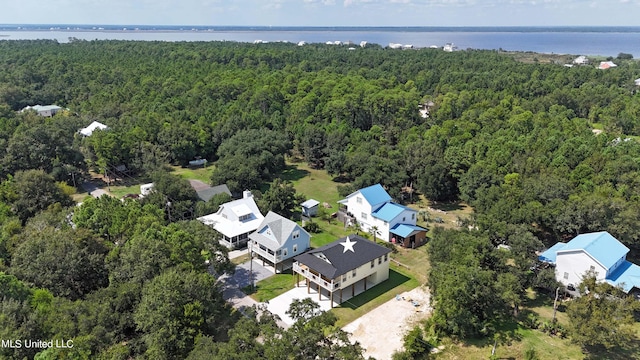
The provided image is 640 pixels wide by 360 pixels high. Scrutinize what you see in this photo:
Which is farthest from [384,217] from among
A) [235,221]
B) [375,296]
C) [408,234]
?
[235,221]

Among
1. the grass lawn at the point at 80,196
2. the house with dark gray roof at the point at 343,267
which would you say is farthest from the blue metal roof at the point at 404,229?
the grass lawn at the point at 80,196

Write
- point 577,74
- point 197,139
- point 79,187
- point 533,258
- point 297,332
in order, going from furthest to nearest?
point 577,74 < point 197,139 < point 79,187 < point 533,258 < point 297,332

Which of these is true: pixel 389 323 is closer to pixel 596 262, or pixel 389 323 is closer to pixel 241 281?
pixel 241 281

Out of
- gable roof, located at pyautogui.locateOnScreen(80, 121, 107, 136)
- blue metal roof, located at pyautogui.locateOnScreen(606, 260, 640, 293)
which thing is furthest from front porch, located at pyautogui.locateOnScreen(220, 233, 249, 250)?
gable roof, located at pyautogui.locateOnScreen(80, 121, 107, 136)

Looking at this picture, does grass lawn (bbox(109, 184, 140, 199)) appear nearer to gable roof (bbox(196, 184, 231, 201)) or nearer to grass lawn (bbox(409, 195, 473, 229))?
gable roof (bbox(196, 184, 231, 201))

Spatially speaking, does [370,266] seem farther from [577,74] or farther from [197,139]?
[577,74]

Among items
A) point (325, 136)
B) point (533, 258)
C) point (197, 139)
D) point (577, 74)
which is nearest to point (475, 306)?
point (533, 258)
